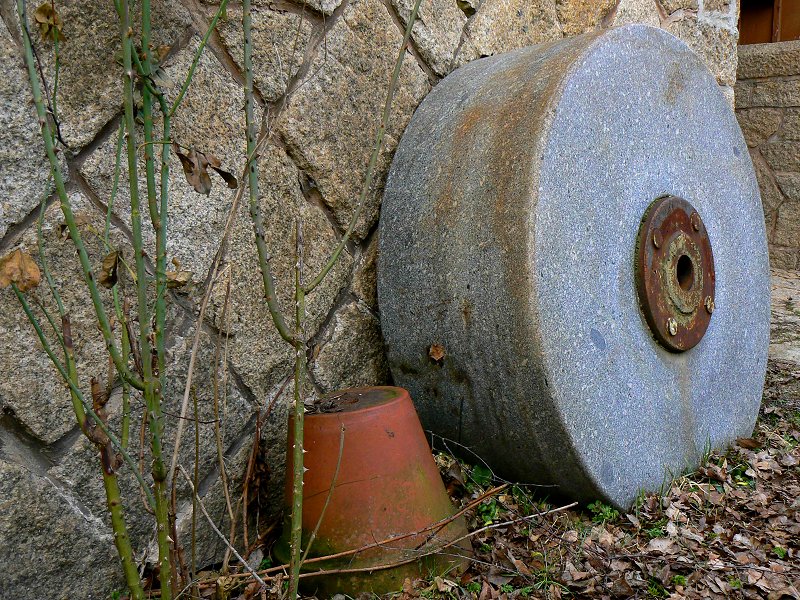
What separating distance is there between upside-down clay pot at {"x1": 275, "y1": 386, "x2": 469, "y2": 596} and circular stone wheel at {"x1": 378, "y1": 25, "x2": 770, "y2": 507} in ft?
0.99

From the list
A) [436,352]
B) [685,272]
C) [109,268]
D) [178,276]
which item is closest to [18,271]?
[109,268]

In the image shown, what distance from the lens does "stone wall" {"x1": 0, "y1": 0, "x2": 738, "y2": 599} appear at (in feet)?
5.13

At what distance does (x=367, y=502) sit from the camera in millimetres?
1758

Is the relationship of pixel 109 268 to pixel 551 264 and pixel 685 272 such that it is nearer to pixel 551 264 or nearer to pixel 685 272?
pixel 551 264

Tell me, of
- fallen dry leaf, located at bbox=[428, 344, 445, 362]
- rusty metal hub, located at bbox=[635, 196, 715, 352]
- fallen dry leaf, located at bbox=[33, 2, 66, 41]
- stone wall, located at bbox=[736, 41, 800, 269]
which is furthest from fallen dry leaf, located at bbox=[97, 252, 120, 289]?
stone wall, located at bbox=[736, 41, 800, 269]

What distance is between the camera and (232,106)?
6.28 feet

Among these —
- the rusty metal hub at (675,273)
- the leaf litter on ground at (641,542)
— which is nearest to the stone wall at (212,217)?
the leaf litter on ground at (641,542)

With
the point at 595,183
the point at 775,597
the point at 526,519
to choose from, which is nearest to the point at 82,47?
the point at 595,183

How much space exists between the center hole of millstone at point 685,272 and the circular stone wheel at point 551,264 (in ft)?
0.50

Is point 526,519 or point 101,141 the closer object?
point 101,141

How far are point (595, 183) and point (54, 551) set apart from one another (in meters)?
1.49

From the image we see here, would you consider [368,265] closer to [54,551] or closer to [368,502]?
[368,502]

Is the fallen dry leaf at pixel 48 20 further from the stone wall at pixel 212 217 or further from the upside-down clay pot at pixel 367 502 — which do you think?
the upside-down clay pot at pixel 367 502

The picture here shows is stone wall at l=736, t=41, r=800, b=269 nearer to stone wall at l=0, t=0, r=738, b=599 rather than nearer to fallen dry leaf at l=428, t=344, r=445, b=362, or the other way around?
stone wall at l=0, t=0, r=738, b=599
